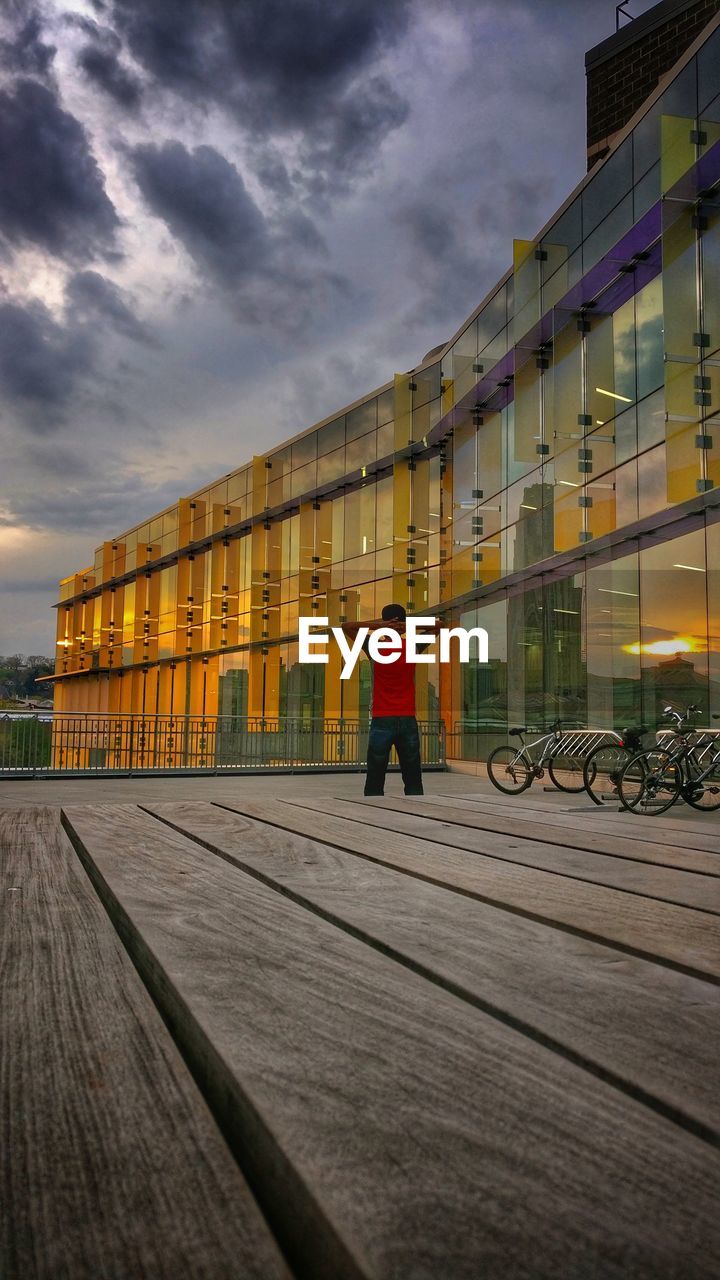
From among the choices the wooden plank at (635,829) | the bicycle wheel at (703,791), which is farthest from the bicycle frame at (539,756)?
the wooden plank at (635,829)

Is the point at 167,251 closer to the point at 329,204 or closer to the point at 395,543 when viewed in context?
the point at 329,204

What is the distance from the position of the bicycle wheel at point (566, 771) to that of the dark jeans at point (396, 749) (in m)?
4.95

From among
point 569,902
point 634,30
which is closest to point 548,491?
point 634,30

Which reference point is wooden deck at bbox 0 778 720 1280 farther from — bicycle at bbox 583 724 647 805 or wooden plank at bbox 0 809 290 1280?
bicycle at bbox 583 724 647 805

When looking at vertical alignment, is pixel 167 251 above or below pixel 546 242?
above

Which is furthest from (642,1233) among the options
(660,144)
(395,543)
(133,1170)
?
(395,543)

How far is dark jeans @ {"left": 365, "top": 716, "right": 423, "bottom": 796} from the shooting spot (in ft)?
27.7

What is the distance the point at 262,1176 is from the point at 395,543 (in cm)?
2928

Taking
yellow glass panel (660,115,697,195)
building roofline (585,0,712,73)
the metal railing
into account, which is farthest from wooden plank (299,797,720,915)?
building roofline (585,0,712,73)

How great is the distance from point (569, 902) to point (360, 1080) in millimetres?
957

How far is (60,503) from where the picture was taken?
100375 millimetres

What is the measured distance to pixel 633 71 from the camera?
23.5 metres

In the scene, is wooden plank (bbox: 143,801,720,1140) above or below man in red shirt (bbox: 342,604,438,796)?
below

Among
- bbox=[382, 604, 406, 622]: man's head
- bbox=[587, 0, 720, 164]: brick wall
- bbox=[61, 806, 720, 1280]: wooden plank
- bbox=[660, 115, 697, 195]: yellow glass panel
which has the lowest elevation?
bbox=[61, 806, 720, 1280]: wooden plank
